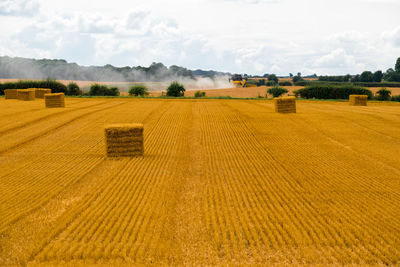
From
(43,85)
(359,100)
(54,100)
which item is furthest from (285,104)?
(43,85)

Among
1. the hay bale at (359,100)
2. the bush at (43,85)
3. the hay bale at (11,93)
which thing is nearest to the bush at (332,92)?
the hay bale at (359,100)

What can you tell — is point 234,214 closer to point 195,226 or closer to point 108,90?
point 195,226

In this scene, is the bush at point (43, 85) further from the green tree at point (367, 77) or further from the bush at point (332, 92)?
the green tree at point (367, 77)

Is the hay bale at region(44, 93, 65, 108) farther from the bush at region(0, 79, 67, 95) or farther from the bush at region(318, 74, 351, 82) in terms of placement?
the bush at region(318, 74, 351, 82)

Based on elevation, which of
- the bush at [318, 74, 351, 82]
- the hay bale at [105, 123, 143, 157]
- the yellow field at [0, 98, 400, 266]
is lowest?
the yellow field at [0, 98, 400, 266]

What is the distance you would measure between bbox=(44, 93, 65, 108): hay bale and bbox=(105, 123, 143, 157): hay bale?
20.0 metres

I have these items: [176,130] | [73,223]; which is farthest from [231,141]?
[73,223]

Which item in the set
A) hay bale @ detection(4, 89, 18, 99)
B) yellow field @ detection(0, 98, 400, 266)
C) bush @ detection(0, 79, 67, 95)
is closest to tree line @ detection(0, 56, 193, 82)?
bush @ detection(0, 79, 67, 95)

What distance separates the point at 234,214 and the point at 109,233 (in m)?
3.25

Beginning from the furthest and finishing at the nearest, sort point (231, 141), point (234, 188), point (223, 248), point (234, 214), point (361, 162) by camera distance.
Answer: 1. point (231, 141)
2. point (361, 162)
3. point (234, 188)
4. point (234, 214)
5. point (223, 248)

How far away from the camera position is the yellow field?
8008 mm

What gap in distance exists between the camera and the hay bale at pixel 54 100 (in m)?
34.3

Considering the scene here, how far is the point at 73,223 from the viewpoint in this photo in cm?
936

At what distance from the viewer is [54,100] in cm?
3475
